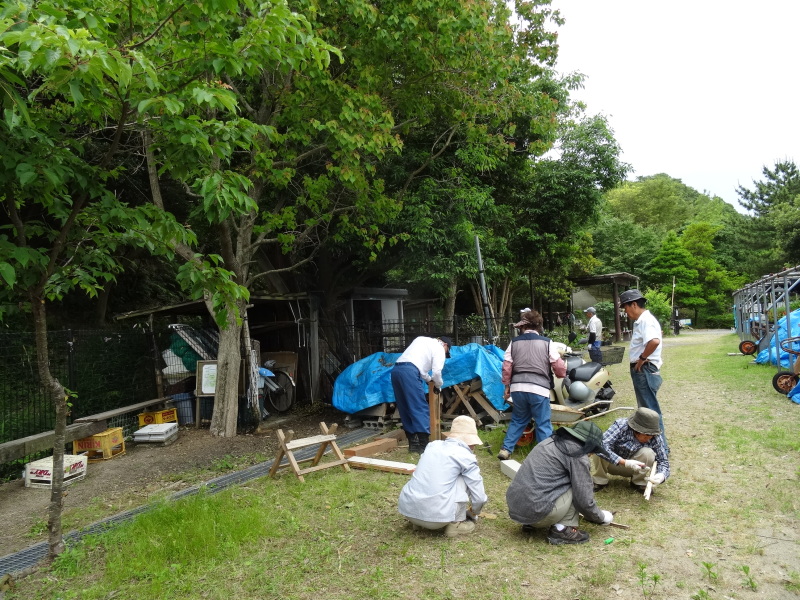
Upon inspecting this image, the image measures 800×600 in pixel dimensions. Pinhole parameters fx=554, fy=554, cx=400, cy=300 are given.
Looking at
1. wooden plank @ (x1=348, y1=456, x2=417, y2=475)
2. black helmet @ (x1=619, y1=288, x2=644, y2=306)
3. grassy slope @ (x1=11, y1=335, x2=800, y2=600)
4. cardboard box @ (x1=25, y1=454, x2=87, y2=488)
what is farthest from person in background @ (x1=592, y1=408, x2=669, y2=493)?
cardboard box @ (x1=25, y1=454, x2=87, y2=488)

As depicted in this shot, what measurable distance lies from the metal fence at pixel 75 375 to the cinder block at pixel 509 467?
577 centimetres

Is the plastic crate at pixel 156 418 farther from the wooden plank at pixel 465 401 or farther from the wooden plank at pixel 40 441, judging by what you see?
the wooden plank at pixel 465 401

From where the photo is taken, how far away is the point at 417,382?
707 cm

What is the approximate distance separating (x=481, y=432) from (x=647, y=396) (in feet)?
9.27

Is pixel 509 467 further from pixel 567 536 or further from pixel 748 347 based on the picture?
pixel 748 347

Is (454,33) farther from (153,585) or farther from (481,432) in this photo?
(153,585)

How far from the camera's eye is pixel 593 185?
48.4ft

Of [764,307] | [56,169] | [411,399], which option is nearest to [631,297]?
[411,399]

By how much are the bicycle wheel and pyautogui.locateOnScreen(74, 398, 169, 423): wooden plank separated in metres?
2.09

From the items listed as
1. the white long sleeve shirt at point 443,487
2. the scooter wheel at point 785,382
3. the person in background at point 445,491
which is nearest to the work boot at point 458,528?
the person in background at point 445,491

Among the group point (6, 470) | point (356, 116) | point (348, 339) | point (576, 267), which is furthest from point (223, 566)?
point (576, 267)

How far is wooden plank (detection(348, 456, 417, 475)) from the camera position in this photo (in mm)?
6076

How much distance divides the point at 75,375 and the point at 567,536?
24.7ft

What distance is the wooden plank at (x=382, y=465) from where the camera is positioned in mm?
6076
